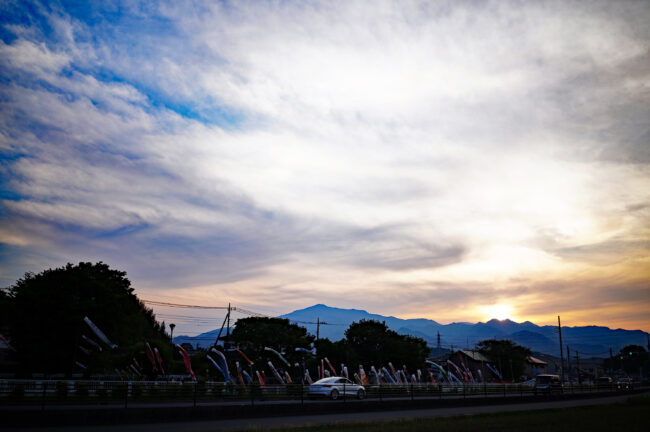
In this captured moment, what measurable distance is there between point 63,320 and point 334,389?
2572cm

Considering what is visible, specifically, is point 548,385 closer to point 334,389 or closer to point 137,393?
point 334,389

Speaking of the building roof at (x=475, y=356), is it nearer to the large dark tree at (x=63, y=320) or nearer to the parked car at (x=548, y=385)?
the parked car at (x=548, y=385)

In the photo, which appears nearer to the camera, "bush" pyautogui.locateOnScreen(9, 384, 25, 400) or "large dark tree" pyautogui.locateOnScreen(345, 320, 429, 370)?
"bush" pyautogui.locateOnScreen(9, 384, 25, 400)

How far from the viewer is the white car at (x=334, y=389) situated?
33469 millimetres

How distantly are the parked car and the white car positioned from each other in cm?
2574

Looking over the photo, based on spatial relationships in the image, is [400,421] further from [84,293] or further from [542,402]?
[84,293]

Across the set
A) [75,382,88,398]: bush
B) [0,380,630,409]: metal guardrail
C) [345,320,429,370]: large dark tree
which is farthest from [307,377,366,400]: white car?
[345,320,429,370]: large dark tree

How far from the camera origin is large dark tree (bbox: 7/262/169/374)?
43.7 meters

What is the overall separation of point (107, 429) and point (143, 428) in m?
1.23

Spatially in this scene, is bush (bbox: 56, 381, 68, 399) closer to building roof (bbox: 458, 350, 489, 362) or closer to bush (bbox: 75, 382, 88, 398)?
bush (bbox: 75, 382, 88, 398)

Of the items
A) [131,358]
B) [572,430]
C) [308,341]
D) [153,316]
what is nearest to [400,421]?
[572,430]

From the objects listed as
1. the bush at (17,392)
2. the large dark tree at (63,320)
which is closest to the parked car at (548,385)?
the large dark tree at (63,320)

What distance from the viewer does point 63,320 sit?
43.8 m

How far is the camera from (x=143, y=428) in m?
18.4
